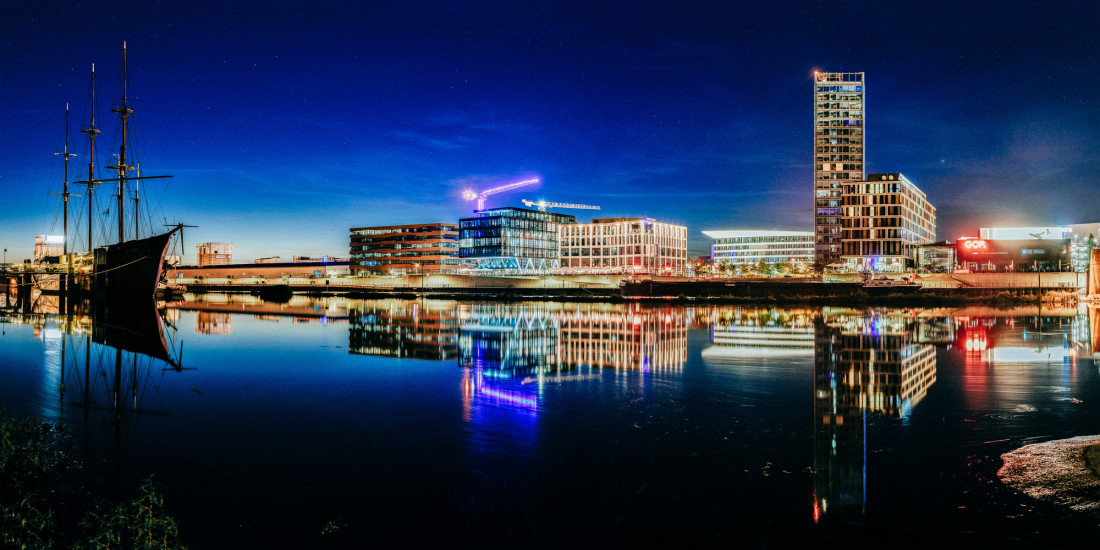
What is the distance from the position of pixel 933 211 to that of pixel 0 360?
8501 inches

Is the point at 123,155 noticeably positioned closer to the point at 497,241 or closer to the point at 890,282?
the point at 890,282

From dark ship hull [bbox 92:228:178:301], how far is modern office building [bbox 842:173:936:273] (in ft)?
454

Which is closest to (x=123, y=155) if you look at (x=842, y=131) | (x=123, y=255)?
(x=123, y=255)

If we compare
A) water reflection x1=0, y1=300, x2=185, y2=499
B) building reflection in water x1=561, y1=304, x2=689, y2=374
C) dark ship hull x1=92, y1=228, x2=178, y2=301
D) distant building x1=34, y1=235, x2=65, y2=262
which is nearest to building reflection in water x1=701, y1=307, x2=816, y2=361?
building reflection in water x1=561, y1=304, x2=689, y2=374

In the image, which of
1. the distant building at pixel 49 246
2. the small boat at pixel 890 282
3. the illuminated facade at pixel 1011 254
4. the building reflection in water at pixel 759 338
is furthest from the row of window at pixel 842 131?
the distant building at pixel 49 246

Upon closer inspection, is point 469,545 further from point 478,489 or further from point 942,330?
point 942,330

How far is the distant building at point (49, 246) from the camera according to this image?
15800 cm

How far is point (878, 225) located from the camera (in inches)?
5999

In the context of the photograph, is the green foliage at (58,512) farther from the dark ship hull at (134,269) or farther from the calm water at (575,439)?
the dark ship hull at (134,269)

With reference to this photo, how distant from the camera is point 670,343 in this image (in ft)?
93.4

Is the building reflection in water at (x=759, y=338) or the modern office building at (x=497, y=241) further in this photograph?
the modern office building at (x=497, y=241)

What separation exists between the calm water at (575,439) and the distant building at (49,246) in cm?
16712

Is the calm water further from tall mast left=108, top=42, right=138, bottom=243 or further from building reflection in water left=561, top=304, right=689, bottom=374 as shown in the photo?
tall mast left=108, top=42, right=138, bottom=243

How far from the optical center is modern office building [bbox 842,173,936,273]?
14975 centimetres
